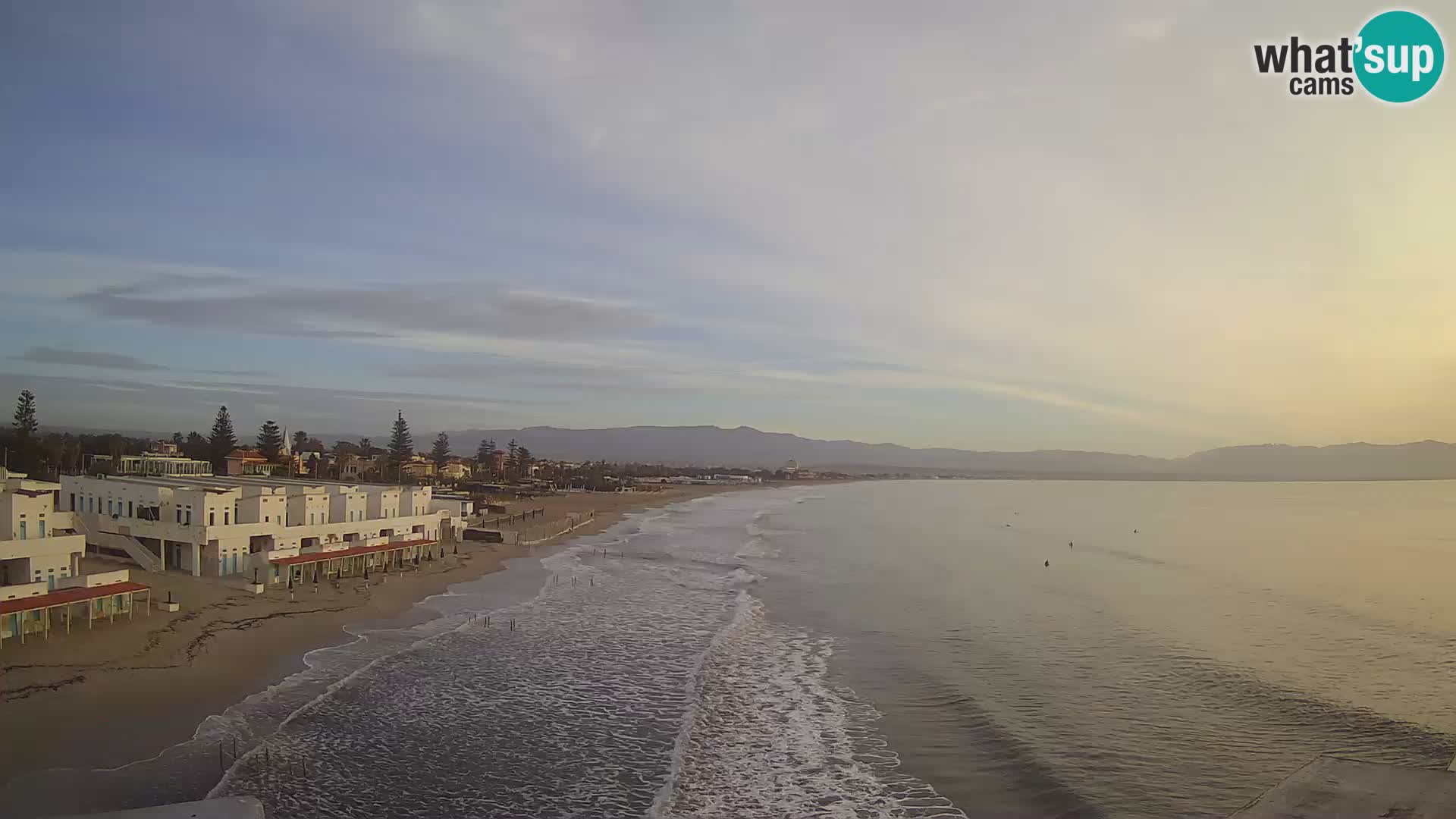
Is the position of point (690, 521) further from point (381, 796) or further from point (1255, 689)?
point (381, 796)

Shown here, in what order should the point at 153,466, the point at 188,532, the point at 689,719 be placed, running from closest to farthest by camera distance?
1. the point at 689,719
2. the point at 188,532
3. the point at 153,466

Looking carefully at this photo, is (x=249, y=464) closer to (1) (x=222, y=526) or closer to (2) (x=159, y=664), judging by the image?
(1) (x=222, y=526)

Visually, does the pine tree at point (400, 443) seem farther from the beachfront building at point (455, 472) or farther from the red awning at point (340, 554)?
the red awning at point (340, 554)

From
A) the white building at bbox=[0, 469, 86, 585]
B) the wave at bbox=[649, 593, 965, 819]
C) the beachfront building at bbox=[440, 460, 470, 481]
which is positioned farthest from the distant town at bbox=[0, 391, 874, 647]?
the beachfront building at bbox=[440, 460, 470, 481]

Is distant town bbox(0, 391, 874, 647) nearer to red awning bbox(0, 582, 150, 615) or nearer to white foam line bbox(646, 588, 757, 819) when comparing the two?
red awning bbox(0, 582, 150, 615)

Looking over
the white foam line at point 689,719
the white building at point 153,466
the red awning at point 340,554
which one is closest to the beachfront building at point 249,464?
the white building at point 153,466

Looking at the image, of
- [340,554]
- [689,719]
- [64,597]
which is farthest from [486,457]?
[689,719]
